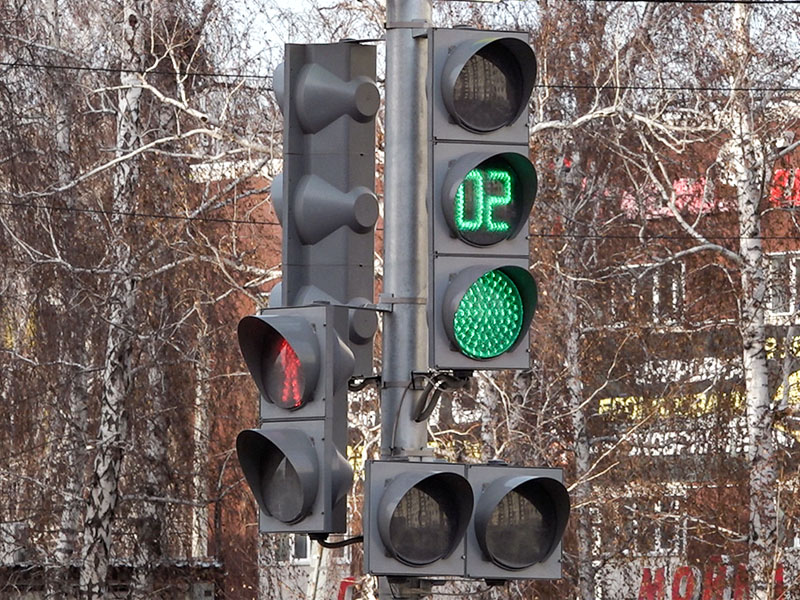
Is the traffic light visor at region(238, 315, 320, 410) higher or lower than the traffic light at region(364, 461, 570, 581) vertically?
higher

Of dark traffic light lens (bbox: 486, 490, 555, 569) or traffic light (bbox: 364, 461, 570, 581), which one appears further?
dark traffic light lens (bbox: 486, 490, 555, 569)

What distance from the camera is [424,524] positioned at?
4297mm

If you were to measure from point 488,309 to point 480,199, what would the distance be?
0.29 metres

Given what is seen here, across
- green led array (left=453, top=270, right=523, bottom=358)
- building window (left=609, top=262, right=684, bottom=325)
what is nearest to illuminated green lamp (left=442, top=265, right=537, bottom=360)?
green led array (left=453, top=270, right=523, bottom=358)

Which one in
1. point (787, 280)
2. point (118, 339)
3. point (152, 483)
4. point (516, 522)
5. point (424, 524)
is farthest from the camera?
point (787, 280)

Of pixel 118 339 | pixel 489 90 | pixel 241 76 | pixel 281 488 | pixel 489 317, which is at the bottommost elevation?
pixel 281 488

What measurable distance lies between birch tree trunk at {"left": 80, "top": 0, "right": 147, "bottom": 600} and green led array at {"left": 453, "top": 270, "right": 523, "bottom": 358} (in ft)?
49.0

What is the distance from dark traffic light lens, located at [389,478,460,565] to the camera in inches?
167

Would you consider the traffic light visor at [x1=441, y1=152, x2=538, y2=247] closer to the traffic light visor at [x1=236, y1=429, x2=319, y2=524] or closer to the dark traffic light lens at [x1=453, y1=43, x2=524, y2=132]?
the dark traffic light lens at [x1=453, y1=43, x2=524, y2=132]

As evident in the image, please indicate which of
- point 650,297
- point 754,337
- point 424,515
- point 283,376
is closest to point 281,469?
point 283,376

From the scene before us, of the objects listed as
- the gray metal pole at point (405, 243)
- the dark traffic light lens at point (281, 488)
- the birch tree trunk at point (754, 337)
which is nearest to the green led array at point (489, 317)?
the gray metal pole at point (405, 243)

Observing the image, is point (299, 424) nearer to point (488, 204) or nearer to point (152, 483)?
point (488, 204)

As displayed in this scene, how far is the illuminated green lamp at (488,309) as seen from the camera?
433 centimetres

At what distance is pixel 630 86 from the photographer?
20.5m
